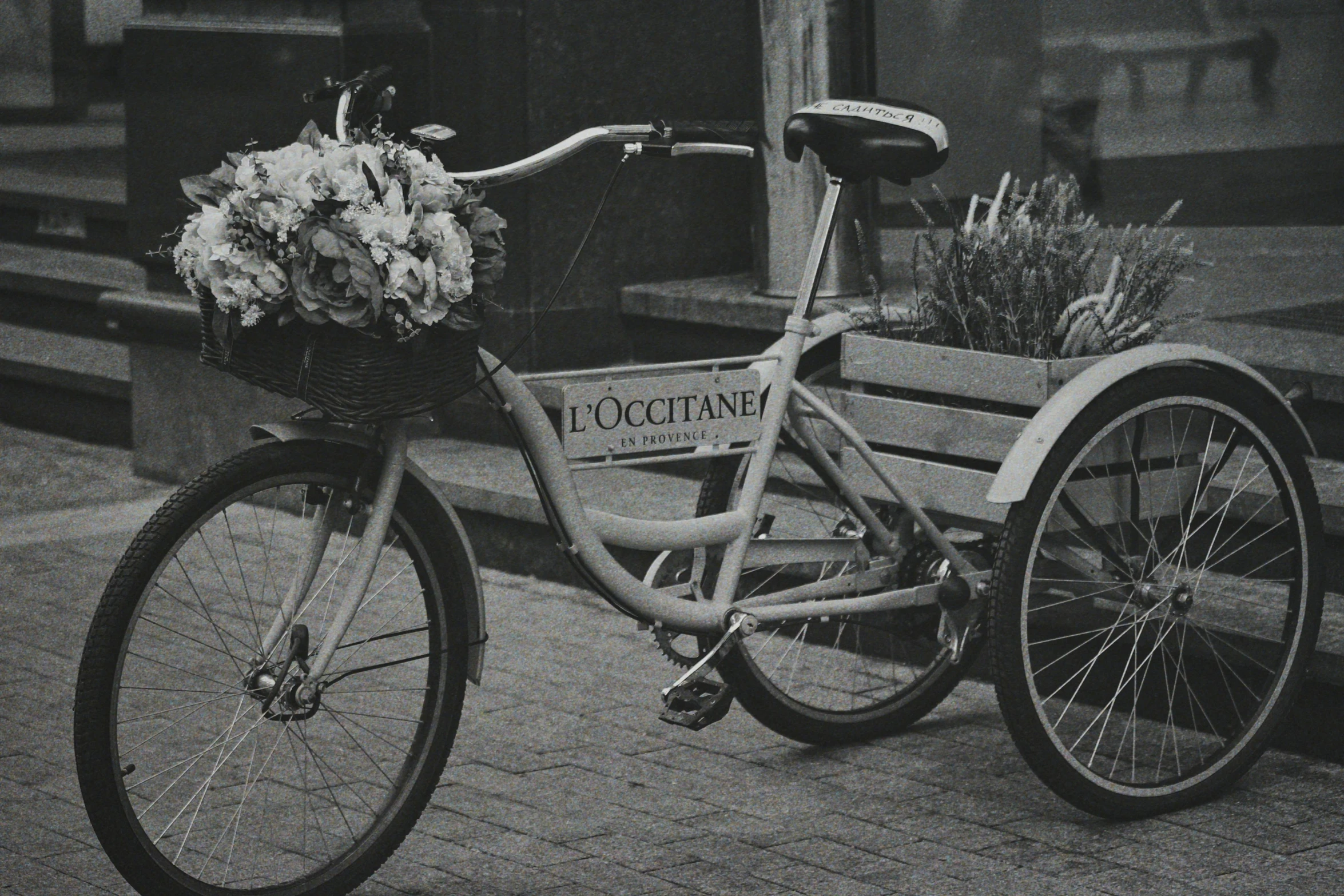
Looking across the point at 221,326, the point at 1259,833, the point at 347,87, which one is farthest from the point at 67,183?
the point at 1259,833

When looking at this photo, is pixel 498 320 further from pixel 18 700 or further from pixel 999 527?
pixel 999 527

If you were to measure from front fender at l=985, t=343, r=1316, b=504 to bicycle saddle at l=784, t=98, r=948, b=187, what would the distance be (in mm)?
543

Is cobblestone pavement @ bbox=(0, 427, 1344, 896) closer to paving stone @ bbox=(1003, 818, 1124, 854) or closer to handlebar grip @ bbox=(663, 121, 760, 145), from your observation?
paving stone @ bbox=(1003, 818, 1124, 854)

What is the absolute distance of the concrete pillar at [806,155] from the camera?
21.4 ft

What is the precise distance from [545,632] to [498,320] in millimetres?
1626

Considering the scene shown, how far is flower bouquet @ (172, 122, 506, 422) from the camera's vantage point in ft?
11.3

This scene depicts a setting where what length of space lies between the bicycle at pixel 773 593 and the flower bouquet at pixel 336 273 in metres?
0.16

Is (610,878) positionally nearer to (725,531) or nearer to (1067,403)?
(725,531)

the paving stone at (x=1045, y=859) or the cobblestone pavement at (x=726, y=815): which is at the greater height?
the cobblestone pavement at (x=726, y=815)

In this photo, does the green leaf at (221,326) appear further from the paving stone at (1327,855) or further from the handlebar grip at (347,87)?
the paving stone at (1327,855)

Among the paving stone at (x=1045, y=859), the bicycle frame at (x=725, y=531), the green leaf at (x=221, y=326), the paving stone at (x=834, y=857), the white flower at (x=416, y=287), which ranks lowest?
the paving stone at (x=1045, y=859)

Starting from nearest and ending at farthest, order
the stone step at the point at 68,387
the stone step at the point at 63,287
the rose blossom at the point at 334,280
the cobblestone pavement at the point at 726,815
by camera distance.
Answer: the rose blossom at the point at 334,280 → the cobblestone pavement at the point at 726,815 → the stone step at the point at 68,387 → the stone step at the point at 63,287

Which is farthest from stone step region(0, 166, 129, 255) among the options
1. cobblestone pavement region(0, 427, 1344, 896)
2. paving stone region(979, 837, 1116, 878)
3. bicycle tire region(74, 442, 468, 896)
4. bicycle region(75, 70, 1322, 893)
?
paving stone region(979, 837, 1116, 878)

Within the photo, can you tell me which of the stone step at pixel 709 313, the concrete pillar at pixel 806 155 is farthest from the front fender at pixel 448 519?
the concrete pillar at pixel 806 155
